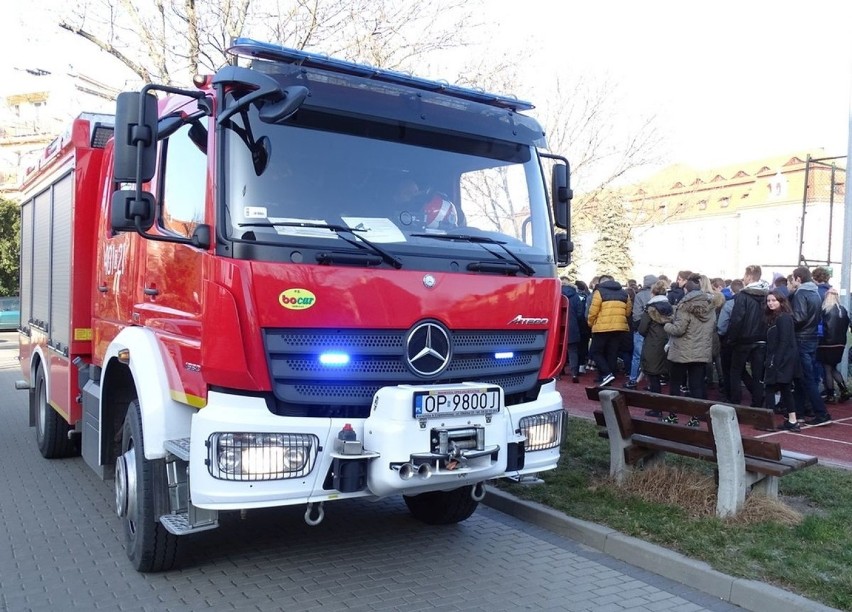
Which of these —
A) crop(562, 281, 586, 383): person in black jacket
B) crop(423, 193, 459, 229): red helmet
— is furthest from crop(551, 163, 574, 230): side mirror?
crop(562, 281, 586, 383): person in black jacket

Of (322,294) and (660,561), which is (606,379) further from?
(322,294)

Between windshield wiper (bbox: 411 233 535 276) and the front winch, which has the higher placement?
windshield wiper (bbox: 411 233 535 276)

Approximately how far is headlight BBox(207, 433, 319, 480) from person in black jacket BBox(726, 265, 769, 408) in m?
7.33

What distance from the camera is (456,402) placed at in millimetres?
4414

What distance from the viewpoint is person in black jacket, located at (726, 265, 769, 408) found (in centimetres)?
987

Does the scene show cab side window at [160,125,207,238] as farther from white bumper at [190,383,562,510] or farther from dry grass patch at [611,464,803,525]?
dry grass patch at [611,464,803,525]

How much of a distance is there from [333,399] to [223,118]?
159 centimetres

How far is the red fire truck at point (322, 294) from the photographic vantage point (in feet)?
13.4

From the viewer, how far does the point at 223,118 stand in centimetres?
415

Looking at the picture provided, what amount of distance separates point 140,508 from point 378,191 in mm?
2353

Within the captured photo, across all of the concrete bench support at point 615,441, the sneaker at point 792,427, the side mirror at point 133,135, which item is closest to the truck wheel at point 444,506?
the concrete bench support at point 615,441

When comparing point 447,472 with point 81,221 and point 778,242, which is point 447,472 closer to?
point 81,221

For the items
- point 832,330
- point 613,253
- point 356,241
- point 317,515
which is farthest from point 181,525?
point 613,253

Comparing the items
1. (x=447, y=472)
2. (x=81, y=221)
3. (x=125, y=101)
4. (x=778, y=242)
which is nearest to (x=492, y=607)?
(x=447, y=472)
